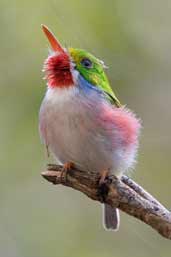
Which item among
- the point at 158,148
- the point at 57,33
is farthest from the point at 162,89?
the point at 57,33

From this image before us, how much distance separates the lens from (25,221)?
5.33 m

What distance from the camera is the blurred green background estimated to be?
17.3 ft

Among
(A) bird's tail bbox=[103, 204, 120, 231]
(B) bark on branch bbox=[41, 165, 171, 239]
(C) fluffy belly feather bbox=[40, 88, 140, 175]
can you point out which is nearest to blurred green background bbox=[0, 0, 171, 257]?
(A) bird's tail bbox=[103, 204, 120, 231]

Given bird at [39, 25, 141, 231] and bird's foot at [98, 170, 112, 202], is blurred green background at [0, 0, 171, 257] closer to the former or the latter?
bird at [39, 25, 141, 231]

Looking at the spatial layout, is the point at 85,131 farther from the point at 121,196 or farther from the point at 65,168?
the point at 121,196

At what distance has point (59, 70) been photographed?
142 inches

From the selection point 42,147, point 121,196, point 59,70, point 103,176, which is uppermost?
point 42,147

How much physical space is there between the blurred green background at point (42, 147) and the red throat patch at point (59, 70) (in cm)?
178

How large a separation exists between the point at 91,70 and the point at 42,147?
191cm

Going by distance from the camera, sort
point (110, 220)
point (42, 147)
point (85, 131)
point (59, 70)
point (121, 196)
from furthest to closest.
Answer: point (42, 147), point (110, 220), point (59, 70), point (85, 131), point (121, 196)

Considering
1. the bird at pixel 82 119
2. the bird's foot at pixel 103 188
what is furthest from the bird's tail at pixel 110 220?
the bird's foot at pixel 103 188

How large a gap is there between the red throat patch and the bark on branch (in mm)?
434

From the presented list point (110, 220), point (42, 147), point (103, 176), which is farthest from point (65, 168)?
point (42, 147)

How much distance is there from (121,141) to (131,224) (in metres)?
2.00
